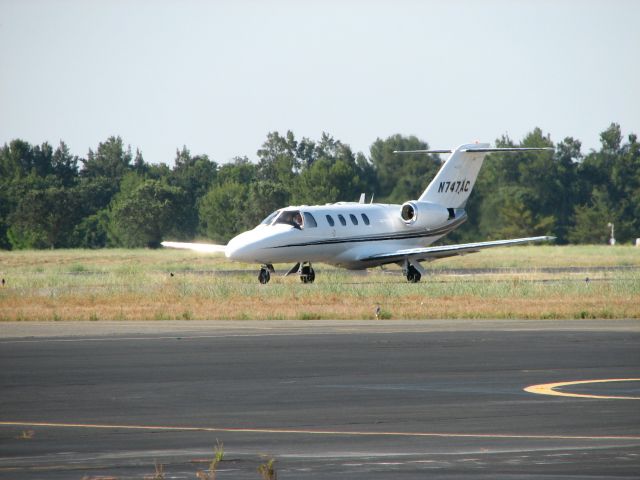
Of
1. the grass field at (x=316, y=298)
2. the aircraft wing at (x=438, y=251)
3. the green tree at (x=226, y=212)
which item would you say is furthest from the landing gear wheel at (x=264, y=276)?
the green tree at (x=226, y=212)

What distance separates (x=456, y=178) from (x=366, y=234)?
5.71 metres

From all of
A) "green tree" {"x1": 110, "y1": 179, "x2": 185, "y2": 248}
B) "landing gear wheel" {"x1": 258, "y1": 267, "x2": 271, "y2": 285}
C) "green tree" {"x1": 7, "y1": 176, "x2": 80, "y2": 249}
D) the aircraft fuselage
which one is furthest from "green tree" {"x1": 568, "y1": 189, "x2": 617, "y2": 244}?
"landing gear wheel" {"x1": 258, "y1": 267, "x2": 271, "y2": 285}

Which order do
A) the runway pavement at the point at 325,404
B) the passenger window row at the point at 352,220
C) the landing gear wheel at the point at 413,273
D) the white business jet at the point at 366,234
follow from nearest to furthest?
the runway pavement at the point at 325,404 → the white business jet at the point at 366,234 → the passenger window row at the point at 352,220 → the landing gear wheel at the point at 413,273

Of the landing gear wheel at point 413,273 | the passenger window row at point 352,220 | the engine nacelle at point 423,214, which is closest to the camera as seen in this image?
the passenger window row at point 352,220

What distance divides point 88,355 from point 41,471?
10962mm

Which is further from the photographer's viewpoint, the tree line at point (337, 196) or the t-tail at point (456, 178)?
the tree line at point (337, 196)

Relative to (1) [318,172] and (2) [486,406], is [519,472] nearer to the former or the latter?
(2) [486,406]

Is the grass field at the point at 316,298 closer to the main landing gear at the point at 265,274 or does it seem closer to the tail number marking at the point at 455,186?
the main landing gear at the point at 265,274

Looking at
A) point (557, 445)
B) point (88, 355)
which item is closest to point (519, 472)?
point (557, 445)

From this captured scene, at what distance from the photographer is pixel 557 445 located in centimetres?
1215

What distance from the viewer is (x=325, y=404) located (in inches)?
607

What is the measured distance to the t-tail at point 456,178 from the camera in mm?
51062

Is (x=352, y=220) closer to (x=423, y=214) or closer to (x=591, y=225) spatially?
(x=423, y=214)

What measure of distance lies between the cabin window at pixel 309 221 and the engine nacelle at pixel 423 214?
4.14 m
